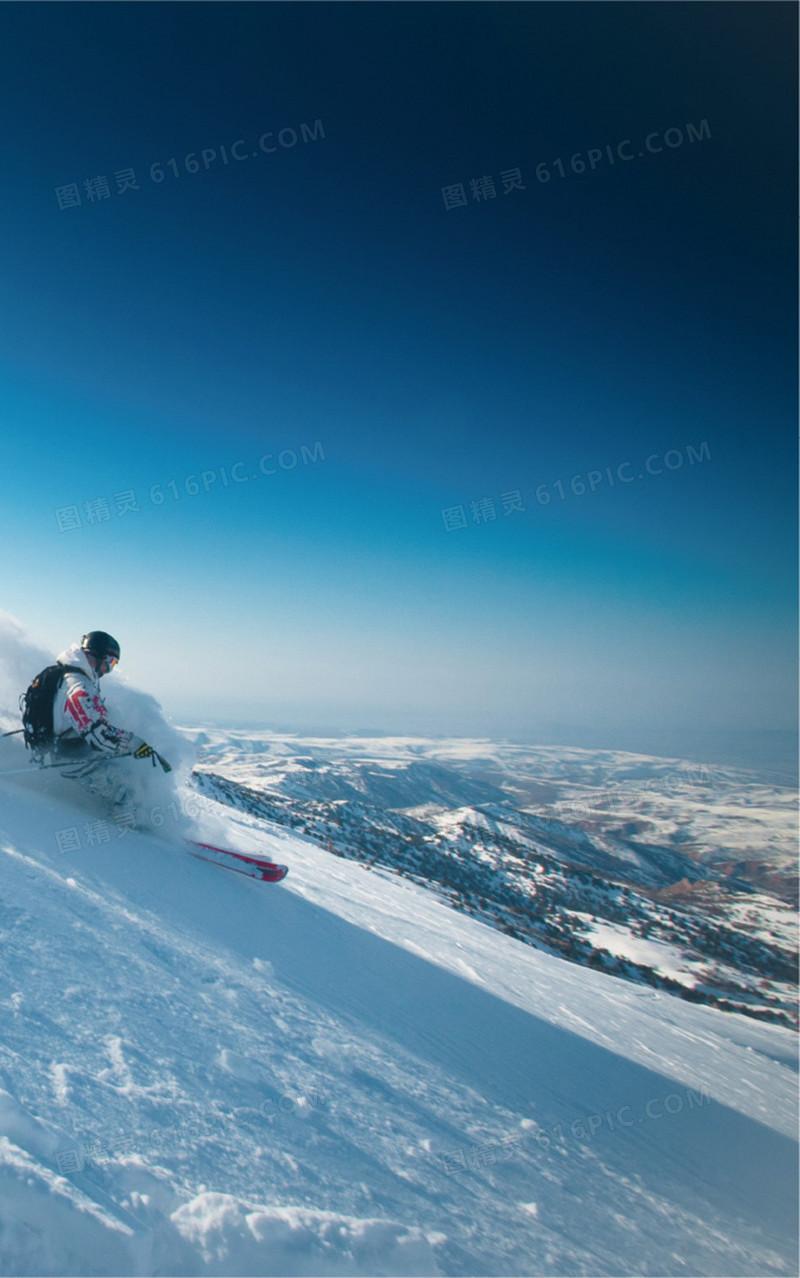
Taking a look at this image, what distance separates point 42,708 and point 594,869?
100687 millimetres

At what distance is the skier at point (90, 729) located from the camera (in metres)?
6.73

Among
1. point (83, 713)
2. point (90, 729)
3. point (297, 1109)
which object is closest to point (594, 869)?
point (90, 729)

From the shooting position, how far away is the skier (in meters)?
6.73

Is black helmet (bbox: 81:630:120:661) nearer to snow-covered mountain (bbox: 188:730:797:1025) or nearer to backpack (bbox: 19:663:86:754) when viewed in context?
backpack (bbox: 19:663:86:754)

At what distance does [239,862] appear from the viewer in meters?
7.90

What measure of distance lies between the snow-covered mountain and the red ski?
4.56 feet

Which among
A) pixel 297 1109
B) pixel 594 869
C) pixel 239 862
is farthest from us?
pixel 594 869

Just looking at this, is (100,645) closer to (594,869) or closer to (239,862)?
(239,862)

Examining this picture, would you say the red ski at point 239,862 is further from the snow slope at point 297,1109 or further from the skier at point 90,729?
the skier at point 90,729

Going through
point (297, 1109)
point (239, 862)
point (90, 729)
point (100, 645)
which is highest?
point (100, 645)

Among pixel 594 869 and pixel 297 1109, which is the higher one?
pixel 297 1109

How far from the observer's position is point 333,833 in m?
47.6

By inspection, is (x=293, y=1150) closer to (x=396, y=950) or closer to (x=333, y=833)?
(x=396, y=950)

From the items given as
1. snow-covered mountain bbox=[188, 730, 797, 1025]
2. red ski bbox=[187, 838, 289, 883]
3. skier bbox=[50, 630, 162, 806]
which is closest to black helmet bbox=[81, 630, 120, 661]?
skier bbox=[50, 630, 162, 806]
